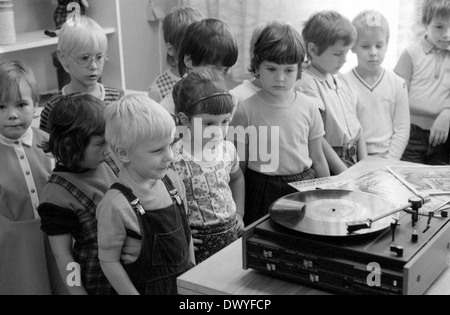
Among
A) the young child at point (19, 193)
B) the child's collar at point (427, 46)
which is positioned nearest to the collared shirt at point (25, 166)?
the young child at point (19, 193)

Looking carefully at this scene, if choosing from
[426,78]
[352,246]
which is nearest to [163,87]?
[426,78]

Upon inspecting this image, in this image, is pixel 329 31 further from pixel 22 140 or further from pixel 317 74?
pixel 22 140

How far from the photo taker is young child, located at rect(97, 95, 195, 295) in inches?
51.9

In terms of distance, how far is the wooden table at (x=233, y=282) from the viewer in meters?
1.16

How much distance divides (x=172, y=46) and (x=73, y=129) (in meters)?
0.94

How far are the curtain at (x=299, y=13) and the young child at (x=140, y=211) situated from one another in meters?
1.64

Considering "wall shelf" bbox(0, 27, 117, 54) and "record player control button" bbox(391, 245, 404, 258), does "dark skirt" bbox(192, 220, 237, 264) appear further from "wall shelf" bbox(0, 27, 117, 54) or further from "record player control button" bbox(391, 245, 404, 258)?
"wall shelf" bbox(0, 27, 117, 54)

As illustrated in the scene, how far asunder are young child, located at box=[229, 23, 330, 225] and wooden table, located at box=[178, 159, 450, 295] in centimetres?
61

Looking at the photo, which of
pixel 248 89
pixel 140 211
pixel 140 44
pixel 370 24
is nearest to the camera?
pixel 140 211

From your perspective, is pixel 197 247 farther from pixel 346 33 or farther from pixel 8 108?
pixel 346 33

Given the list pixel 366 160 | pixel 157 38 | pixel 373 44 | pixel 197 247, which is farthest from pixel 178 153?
pixel 157 38

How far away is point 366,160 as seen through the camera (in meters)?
1.99

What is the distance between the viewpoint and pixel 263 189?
1.90 m

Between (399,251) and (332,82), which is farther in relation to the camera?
(332,82)
